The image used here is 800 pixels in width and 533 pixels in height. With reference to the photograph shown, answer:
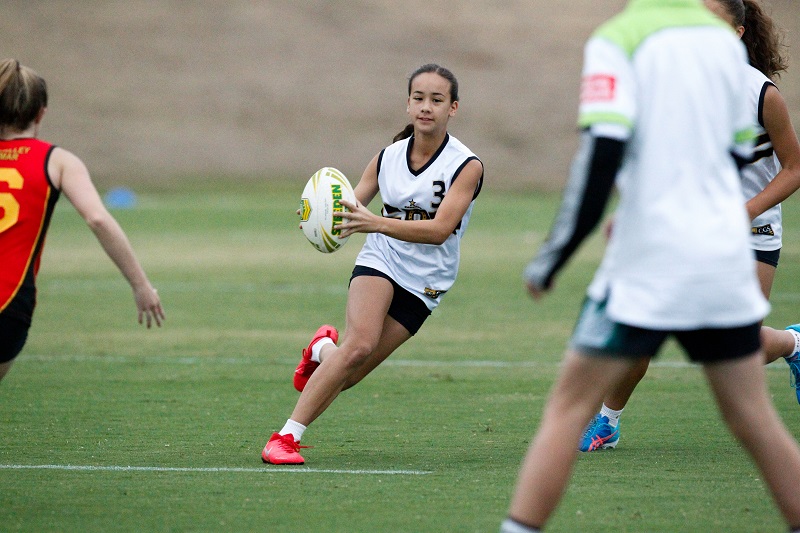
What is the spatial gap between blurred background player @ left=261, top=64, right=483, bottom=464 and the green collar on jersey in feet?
7.63

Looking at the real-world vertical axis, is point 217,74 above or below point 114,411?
below

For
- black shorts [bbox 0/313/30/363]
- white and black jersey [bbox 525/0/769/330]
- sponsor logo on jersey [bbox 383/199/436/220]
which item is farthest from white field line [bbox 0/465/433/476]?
white and black jersey [bbox 525/0/769/330]

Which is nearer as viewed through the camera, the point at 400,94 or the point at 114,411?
the point at 114,411

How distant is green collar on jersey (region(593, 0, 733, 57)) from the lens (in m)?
3.62

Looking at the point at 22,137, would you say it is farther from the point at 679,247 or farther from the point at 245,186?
the point at 245,186


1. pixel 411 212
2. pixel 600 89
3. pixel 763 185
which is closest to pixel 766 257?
pixel 763 185

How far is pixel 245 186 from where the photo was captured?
39781 millimetres

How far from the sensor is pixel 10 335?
4680 mm

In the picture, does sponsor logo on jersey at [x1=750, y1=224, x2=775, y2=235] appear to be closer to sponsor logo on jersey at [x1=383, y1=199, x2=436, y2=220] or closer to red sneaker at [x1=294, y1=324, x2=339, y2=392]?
sponsor logo on jersey at [x1=383, y1=199, x2=436, y2=220]

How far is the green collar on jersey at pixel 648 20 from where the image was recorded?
362 centimetres

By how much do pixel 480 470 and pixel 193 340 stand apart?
5.59 m

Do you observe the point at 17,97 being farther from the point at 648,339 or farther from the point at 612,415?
the point at 612,415

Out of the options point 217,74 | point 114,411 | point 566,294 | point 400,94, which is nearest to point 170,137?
point 217,74

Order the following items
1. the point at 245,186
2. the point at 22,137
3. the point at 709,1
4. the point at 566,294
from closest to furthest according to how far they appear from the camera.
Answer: the point at 22,137 → the point at 709,1 → the point at 566,294 → the point at 245,186
